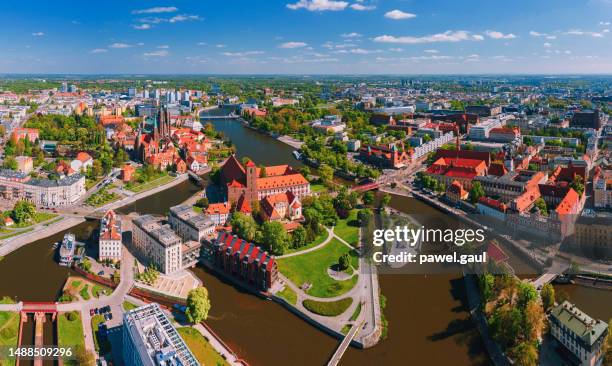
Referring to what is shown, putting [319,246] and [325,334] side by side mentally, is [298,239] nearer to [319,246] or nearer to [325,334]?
[319,246]

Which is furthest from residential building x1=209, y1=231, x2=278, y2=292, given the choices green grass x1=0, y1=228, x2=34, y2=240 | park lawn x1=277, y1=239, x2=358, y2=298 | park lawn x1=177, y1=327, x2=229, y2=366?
green grass x1=0, y1=228, x2=34, y2=240

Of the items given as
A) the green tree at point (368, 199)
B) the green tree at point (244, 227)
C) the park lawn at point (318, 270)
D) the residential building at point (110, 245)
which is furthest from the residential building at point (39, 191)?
the green tree at point (368, 199)

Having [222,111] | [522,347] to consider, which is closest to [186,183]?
[522,347]

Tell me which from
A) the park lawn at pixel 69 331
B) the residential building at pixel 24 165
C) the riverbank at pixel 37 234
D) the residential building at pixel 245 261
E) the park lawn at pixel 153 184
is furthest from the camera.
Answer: the residential building at pixel 24 165

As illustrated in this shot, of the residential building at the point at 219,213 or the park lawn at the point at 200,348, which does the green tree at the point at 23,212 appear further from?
the park lawn at the point at 200,348

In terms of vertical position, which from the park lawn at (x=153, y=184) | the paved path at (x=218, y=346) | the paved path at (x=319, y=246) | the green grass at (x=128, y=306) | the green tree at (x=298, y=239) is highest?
the park lawn at (x=153, y=184)

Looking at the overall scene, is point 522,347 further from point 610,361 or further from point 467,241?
point 467,241

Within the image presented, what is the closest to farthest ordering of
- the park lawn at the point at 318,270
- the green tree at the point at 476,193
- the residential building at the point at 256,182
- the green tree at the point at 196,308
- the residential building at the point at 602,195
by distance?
the green tree at the point at 196,308, the park lawn at the point at 318,270, the residential building at the point at 256,182, the residential building at the point at 602,195, the green tree at the point at 476,193
